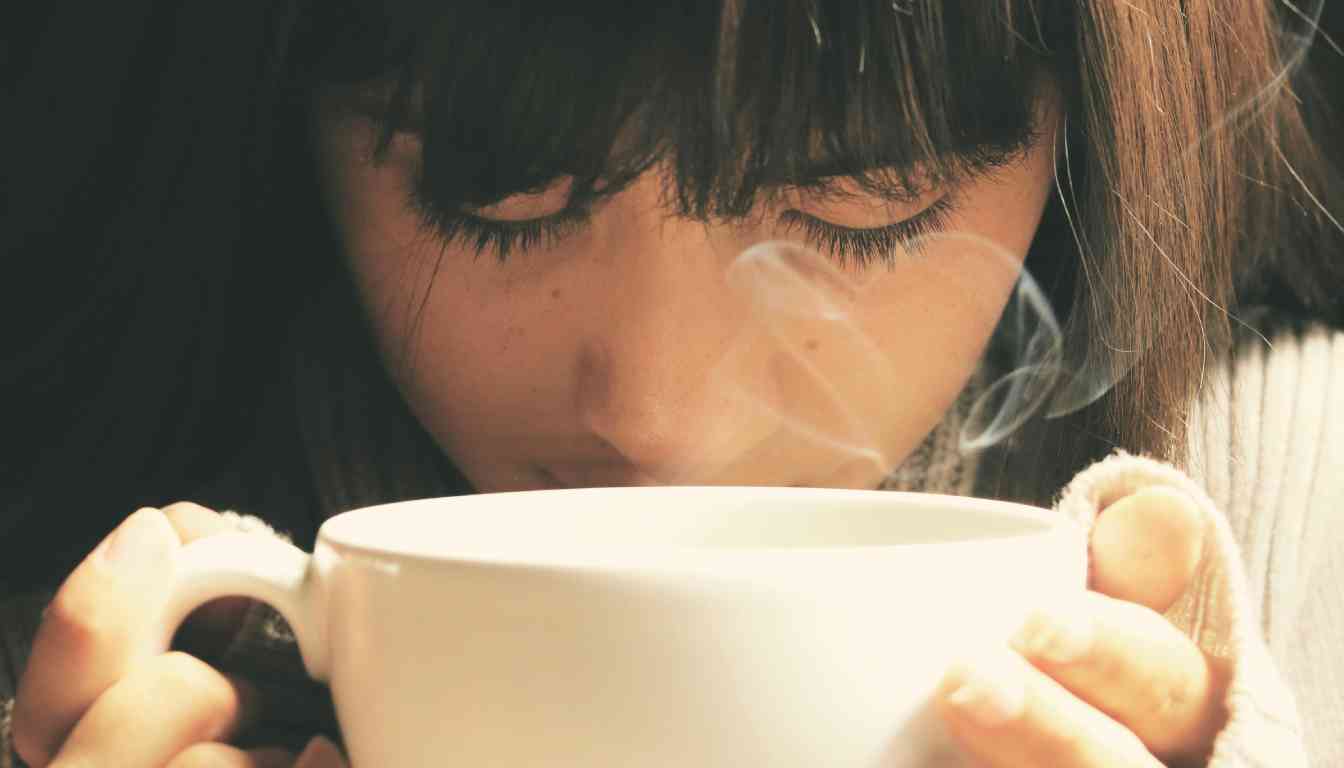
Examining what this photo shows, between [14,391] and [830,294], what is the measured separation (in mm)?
545

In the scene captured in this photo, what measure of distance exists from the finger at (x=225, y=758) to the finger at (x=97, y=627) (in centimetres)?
4

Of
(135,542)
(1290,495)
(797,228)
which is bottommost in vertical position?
(1290,495)

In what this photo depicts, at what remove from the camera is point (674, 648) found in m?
0.36

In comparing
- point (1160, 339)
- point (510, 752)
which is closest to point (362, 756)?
point (510, 752)

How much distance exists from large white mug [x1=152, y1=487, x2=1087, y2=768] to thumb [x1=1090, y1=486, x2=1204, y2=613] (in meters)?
0.07

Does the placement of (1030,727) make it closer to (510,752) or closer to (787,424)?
(510,752)

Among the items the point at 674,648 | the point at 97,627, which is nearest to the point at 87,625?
the point at 97,627

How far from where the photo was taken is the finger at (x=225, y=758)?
45 cm

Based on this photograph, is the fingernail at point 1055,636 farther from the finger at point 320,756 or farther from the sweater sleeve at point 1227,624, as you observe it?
the finger at point 320,756

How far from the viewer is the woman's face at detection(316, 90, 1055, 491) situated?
633 mm

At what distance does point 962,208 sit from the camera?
0.68 m

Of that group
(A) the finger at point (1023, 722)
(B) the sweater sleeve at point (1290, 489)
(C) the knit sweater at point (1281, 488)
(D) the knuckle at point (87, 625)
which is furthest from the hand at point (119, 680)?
(B) the sweater sleeve at point (1290, 489)

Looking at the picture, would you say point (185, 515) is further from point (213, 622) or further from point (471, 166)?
point (471, 166)

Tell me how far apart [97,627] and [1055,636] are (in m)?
0.33
